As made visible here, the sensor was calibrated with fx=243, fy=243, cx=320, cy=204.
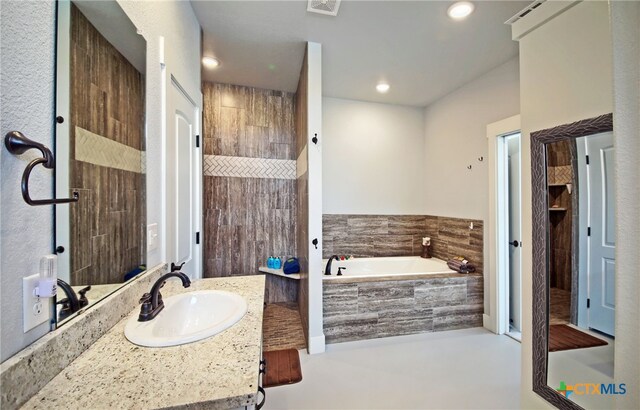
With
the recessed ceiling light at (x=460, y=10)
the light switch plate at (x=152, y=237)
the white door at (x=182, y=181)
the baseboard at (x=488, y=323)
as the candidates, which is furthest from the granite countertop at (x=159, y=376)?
the baseboard at (x=488, y=323)

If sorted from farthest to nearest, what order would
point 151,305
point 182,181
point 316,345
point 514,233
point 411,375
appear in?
point 514,233, point 316,345, point 411,375, point 182,181, point 151,305

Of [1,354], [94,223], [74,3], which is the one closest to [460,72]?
[74,3]

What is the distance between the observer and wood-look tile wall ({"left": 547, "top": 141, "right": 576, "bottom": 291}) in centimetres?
127

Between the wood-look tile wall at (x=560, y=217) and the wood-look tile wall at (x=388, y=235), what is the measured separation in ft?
6.46

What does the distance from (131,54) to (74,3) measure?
349mm

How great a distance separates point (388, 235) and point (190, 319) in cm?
307

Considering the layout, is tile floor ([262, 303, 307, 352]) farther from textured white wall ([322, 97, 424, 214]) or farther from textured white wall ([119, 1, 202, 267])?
textured white wall ([119, 1, 202, 267])

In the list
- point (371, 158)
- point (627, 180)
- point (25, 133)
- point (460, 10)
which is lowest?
point (627, 180)

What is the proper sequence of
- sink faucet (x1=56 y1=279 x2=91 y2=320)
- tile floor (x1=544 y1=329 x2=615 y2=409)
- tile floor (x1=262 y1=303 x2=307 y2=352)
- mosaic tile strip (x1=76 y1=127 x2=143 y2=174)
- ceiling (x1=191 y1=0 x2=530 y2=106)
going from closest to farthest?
sink faucet (x1=56 y1=279 x2=91 y2=320) < mosaic tile strip (x1=76 y1=127 x2=143 y2=174) < tile floor (x1=544 y1=329 x2=615 y2=409) < ceiling (x1=191 y1=0 x2=530 y2=106) < tile floor (x1=262 y1=303 x2=307 y2=352)

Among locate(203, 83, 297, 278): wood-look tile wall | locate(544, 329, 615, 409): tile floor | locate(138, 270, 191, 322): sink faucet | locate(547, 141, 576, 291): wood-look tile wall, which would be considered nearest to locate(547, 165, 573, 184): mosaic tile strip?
locate(547, 141, 576, 291): wood-look tile wall

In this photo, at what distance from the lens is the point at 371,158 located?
3797 mm

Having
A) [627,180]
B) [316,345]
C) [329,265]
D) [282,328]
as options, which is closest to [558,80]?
[627,180]

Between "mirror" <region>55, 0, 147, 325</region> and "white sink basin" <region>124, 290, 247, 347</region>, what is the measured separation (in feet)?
0.68

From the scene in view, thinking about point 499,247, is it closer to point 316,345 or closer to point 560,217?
point 560,217
